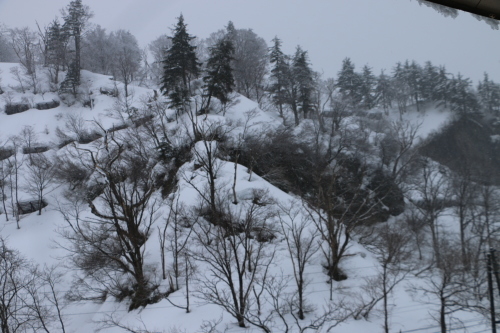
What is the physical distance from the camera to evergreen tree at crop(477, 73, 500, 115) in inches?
696

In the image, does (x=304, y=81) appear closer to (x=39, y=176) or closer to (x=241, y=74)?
(x=241, y=74)

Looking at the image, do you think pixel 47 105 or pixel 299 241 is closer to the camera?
pixel 299 241

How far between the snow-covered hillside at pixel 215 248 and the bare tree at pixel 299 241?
0.22 metres

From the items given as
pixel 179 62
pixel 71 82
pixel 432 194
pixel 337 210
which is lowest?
pixel 337 210

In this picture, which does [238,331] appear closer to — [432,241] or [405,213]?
[432,241]

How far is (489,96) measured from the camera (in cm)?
1888

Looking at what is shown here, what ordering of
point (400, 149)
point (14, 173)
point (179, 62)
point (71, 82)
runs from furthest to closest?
point (71, 82), point (179, 62), point (400, 149), point (14, 173)

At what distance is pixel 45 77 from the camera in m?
39.7

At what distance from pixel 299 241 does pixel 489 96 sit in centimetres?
1620

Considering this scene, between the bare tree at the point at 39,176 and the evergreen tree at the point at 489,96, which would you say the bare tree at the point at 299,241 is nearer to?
the evergreen tree at the point at 489,96

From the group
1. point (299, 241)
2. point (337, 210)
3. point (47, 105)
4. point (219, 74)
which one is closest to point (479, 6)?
point (299, 241)

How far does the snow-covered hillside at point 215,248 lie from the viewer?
1234 centimetres

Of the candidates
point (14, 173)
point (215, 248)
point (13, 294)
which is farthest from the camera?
point (14, 173)

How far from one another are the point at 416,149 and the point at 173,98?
2246 cm
